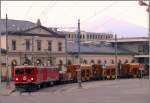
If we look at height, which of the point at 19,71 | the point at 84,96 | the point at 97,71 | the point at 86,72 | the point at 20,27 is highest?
the point at 20,27

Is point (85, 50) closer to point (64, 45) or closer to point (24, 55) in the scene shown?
point (64, 45)

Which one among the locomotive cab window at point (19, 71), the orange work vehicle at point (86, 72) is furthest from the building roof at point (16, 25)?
the locomotive cab window at point (19, 71)

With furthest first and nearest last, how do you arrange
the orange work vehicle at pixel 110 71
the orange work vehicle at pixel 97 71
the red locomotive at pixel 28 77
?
the orange work vehicle at pixel 110 71, the orange work vehicle at pixel 97 71, the red locomotive at pixel 28 77

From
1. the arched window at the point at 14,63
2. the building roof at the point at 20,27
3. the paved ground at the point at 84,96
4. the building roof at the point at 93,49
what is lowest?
the paved ground at the point at 84,96

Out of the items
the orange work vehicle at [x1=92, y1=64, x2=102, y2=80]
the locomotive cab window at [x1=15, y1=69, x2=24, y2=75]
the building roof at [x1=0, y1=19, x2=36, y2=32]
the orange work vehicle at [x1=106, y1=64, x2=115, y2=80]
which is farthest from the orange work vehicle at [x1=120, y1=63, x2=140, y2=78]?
the locomotive cab window at [x1=15, y1=69, x2=24, y2=75]

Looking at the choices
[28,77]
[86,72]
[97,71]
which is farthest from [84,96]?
[97,71]

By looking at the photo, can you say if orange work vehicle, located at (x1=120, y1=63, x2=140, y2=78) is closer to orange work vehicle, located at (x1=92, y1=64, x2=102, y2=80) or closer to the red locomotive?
orange work vehicle, located at (x1=92, y1=64, x2=102, y2=80)

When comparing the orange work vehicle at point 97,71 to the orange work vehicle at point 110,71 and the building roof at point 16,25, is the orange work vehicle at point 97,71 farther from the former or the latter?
the building roof at point 16,25

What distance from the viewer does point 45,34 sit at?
3725 inches

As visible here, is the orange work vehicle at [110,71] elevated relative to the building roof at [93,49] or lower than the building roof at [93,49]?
lower

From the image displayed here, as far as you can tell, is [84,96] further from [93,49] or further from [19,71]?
[93,49]

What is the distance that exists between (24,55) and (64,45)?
43.4ft

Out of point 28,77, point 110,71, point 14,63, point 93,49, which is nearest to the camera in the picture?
point 28,77

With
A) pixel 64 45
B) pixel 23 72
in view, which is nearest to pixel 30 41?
pixel 64 45
